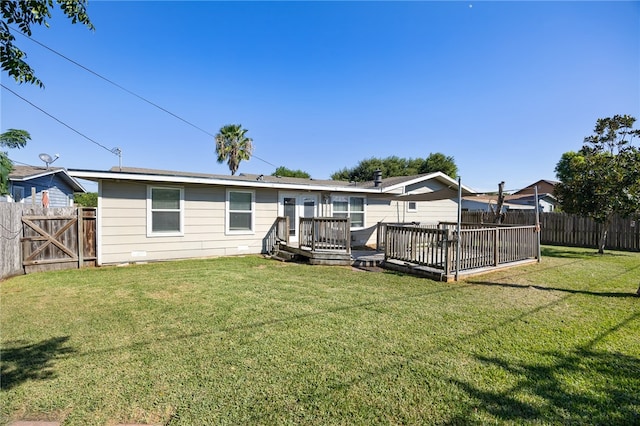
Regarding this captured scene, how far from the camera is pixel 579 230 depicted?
528 inches

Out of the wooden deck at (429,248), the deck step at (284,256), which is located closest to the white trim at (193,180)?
the wooden deck at (429,248)

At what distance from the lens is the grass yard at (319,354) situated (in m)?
2.22

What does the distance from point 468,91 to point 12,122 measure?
16984 millimetres

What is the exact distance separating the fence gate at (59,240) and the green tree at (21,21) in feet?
23.2

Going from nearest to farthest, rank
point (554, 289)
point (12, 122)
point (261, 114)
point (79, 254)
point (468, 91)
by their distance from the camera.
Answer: point (554, 289) < point (79, 254) < point (12, 122) < point (468, 91) < point (261, 114)

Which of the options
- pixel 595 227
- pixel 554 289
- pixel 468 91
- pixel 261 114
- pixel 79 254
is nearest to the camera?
pixel 554 289

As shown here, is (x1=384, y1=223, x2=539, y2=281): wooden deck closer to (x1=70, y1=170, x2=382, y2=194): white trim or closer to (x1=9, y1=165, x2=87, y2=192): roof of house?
(x1=70, y1=170, x2=382, y2=194): white trim

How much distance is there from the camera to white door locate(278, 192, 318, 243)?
10625 millimetres

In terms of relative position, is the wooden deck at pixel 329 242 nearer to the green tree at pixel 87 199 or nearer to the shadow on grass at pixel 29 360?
the shadow on grass at pixel 29 360

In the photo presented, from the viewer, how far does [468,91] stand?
1145cm

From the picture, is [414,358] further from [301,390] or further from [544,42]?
[544,42]

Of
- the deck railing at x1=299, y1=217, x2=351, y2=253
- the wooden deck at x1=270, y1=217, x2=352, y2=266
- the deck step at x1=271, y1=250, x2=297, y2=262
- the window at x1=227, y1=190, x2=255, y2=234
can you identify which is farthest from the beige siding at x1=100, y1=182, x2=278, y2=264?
the deck railing at x1=299, y1=217, x2=351, y2=253

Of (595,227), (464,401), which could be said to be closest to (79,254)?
(464,401)

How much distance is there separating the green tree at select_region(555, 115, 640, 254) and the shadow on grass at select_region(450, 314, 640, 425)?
9527 mm
